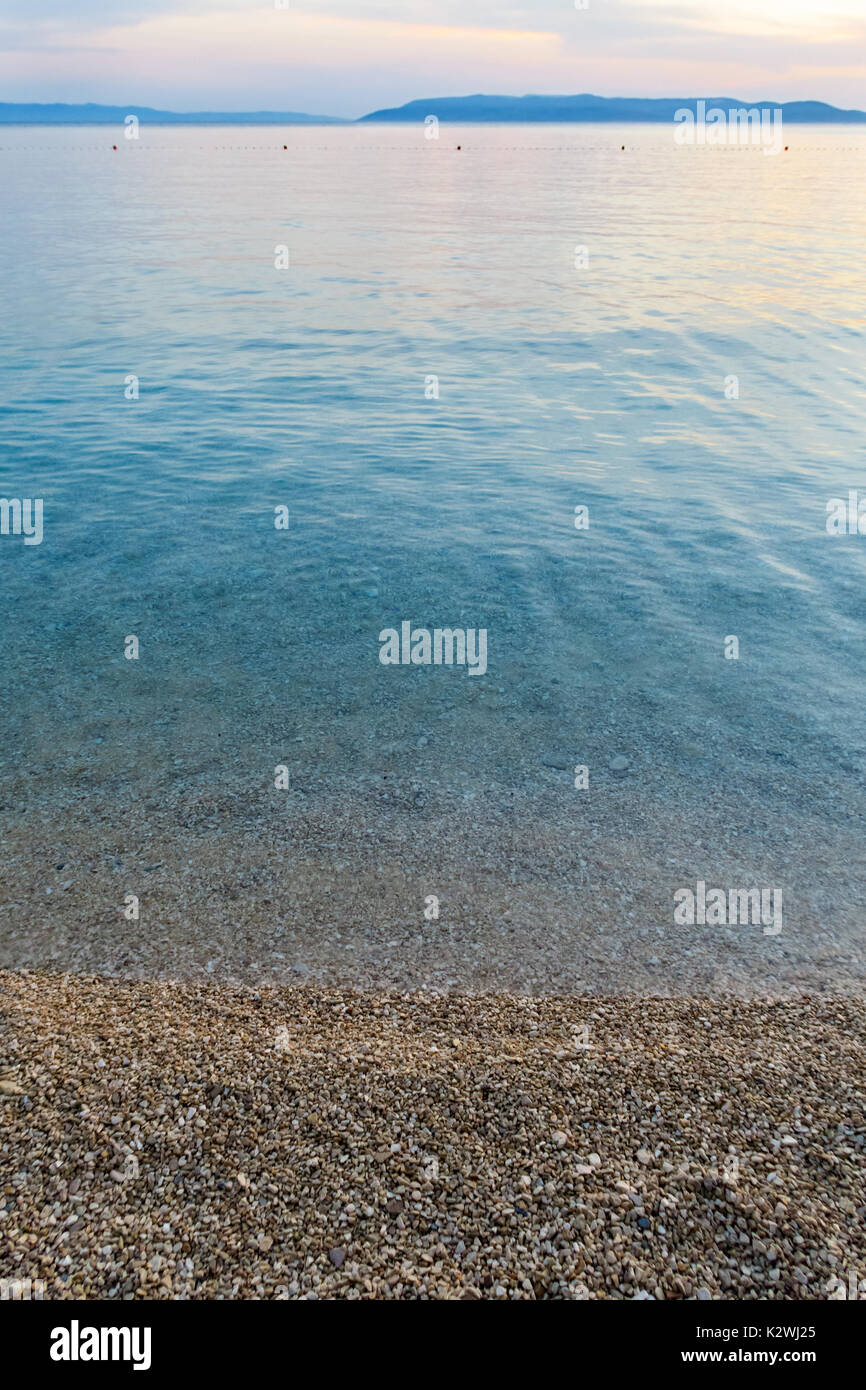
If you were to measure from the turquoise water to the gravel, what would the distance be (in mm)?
1396

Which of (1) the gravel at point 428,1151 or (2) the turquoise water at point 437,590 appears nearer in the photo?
(1) the gravel at point 428,1151

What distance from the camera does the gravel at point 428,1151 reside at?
4.37m

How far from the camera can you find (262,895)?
317 inches

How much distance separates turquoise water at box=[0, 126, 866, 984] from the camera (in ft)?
29.0

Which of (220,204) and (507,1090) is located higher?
(220,204)

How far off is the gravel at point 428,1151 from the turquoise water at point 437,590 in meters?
1.40

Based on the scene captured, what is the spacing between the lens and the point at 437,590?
1404cm

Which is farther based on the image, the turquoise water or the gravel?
the turquoise water

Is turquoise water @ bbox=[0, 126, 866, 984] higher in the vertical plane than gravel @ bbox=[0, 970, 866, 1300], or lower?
higher

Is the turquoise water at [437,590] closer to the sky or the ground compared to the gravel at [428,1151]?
closer to the sky

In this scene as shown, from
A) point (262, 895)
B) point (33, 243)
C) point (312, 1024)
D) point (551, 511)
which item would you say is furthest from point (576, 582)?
point (33, 243)

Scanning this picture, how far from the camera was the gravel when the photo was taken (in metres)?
4.37
